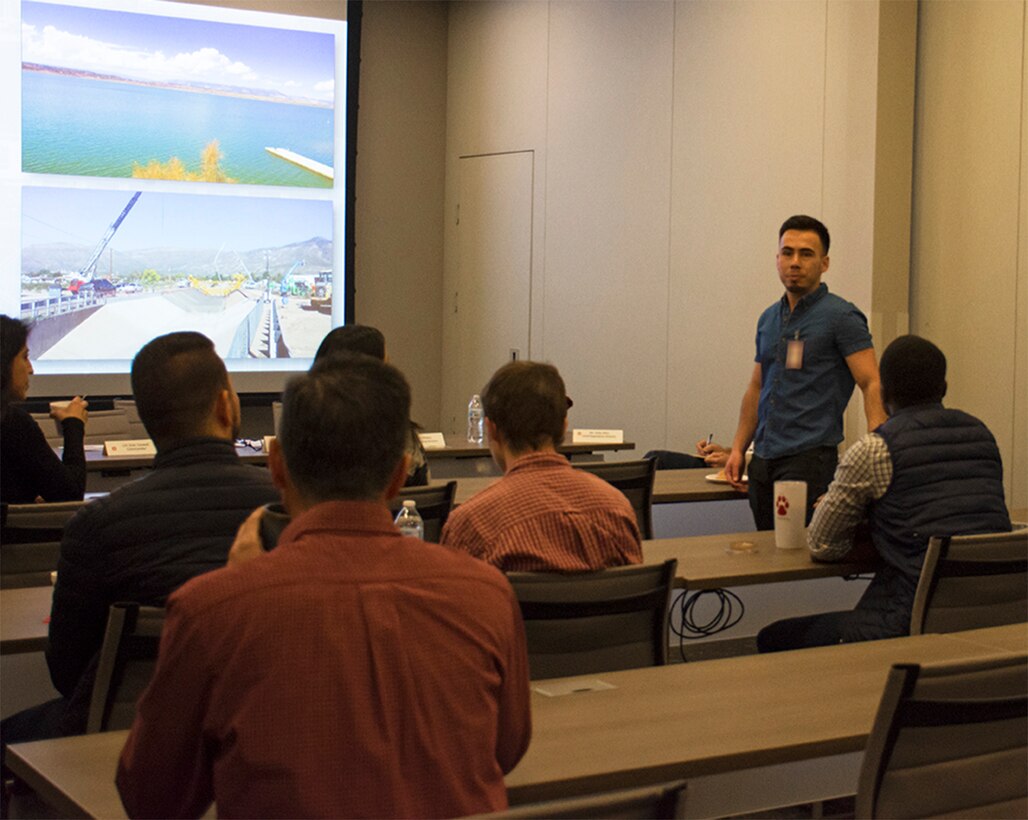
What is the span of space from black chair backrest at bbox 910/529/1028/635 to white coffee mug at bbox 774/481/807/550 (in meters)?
0.47

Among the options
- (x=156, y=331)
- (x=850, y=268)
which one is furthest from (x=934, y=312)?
(x=156, y=331)

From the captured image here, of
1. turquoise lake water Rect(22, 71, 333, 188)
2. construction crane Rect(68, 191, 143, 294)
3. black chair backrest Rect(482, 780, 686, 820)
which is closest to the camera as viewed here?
black chair backrest Rect(482, 780, 686, 820)

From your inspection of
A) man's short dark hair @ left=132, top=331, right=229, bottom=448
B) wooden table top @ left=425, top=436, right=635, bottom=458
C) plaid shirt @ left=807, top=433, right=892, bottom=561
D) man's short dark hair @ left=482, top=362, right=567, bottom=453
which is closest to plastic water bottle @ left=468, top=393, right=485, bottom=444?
wooden table top @ left=425, top=436, right=635, bottom=458

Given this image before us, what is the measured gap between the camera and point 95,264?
8.01 m

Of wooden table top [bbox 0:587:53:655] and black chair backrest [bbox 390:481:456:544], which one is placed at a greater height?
black chair backrest [bbox 390:481:456:544]

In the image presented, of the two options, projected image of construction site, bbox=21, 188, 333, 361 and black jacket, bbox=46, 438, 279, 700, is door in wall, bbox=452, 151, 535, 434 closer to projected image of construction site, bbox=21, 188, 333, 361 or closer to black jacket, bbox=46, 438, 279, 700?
projected image of construction site, bbox=21, 188, 333, 361

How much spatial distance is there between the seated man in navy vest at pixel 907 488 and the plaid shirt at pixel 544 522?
0.92 metres

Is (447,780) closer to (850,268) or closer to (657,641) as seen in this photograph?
(657,641)

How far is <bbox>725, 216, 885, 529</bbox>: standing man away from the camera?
4.57 metres

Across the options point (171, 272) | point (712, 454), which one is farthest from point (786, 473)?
point (171, 272)

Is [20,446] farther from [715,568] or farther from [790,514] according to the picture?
[790,514]

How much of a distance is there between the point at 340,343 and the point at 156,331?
464cm

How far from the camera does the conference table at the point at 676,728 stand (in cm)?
168

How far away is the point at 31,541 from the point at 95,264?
520 centimetres
